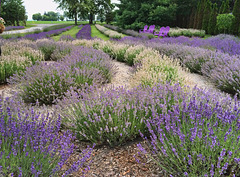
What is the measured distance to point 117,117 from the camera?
2521mm

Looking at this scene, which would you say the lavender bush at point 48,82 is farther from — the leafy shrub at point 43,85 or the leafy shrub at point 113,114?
the leafy shrub at point 113,114

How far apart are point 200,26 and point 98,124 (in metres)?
25.4

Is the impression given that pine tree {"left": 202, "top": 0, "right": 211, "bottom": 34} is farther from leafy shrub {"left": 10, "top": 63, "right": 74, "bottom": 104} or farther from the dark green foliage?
leafy shrub {"left": 10, "top": 63, "right": 74, "bottom": 104}

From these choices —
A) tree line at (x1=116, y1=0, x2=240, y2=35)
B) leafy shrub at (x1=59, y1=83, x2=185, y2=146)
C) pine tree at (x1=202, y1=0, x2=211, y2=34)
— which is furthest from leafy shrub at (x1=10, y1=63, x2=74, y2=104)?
pine tree at (x1=202, y1=0, x2=211, y2=34)

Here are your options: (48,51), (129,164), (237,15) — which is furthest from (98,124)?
(237,15)

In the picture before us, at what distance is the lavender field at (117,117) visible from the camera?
5.76 feet

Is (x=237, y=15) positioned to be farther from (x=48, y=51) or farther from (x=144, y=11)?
(x=48, y=51)

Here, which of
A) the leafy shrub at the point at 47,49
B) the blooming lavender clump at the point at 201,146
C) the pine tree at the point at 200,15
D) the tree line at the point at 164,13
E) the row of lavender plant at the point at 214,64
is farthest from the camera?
the pine tree at the point at 200,15

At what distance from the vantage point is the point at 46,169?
5.77 feet

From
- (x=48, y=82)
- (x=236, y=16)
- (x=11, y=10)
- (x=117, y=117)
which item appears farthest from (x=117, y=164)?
(x=11, y=10)

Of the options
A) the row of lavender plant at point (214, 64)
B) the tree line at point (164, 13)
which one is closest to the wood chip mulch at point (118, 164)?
the row of lavender plant at point (214, 64)

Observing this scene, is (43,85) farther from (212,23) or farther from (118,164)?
(212,23)

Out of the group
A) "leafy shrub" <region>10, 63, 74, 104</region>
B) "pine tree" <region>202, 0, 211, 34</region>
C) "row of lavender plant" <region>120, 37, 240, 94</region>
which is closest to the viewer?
"leafy shrub" <region>10, 63, 74, 104</region>

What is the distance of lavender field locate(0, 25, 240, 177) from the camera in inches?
69.1
